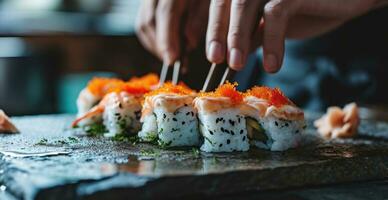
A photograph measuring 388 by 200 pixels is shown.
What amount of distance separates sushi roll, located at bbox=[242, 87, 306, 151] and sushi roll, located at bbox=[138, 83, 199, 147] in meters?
0.16

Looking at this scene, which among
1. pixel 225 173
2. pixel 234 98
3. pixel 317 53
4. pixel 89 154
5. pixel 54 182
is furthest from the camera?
Result: pixel 317 53

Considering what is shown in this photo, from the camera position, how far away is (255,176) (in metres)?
1.52

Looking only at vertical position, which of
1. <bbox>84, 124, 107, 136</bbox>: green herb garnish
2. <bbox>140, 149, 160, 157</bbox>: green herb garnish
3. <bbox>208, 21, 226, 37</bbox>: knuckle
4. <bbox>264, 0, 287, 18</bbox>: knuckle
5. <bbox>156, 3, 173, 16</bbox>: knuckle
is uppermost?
<bbox>156, 3, 173, 16</bbox>: knuckle

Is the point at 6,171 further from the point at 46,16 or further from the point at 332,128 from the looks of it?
the point at 46,16

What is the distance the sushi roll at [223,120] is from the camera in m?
1.83

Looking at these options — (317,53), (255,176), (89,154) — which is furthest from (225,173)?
(317,53)

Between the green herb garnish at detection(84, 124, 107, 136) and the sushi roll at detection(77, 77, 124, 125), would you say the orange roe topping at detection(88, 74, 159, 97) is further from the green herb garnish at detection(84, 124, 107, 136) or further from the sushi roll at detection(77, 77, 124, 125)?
the green herb garnish at detection(84, 124, 107, 136)

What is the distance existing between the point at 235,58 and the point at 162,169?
607 millimetres

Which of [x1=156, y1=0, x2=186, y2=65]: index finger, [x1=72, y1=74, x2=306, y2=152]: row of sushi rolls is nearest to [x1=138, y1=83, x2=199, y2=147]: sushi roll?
[x1=72, y1=74, x2=306, y2=152]: row of sushi rolls

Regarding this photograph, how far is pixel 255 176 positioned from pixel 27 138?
2.74 ft

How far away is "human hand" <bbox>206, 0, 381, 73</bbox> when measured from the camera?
2010 millimetres

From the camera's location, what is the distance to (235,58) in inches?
78.4

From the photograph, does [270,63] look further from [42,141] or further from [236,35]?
[42,141]

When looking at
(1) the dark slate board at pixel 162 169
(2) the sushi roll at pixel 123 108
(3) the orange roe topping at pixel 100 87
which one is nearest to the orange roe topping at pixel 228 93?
(1) the dark slate board at pixel 162 169
